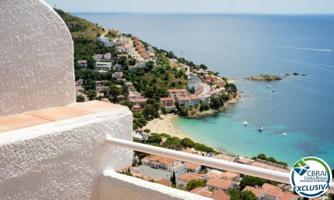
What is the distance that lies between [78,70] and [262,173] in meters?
34.8

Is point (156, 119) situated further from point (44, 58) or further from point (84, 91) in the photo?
point (44, 58)

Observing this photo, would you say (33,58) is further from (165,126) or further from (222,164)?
(165,126)

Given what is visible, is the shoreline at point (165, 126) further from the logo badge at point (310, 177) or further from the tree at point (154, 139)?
the logo badge at point (310, 177)

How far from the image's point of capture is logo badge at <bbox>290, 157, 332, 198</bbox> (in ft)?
3.07

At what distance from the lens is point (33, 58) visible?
4.47 ft

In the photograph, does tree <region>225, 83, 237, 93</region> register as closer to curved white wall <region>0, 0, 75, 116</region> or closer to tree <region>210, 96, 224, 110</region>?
tree <region>210, 96, 224, 110</region>

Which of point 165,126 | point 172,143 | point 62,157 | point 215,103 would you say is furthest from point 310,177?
point 215,103

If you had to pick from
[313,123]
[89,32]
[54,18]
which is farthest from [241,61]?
[54,18]

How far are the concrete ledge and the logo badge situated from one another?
0.24 m

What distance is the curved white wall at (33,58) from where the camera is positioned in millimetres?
1280

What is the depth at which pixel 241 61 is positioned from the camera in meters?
60.4

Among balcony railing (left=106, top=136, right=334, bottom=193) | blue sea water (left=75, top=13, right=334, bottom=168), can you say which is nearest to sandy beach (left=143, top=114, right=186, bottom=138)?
blue sea water (left=75, top=13, right=334, bottom=168)

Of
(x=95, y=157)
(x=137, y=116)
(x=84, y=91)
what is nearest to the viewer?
(x=95, y=157)

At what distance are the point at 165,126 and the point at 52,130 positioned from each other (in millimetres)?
27147
